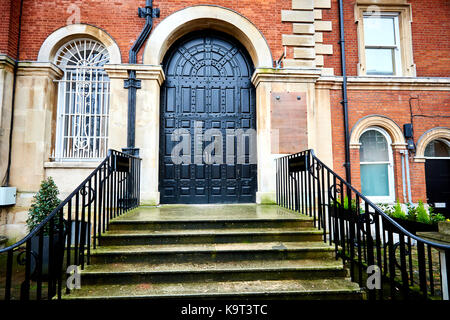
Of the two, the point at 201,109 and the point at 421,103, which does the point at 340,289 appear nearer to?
the point at 201,109

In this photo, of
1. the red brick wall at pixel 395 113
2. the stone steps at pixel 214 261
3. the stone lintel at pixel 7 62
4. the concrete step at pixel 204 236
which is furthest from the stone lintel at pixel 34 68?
the red brick wall at pixel 395 113

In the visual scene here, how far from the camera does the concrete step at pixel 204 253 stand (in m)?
3.43

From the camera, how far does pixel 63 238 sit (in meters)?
3.05

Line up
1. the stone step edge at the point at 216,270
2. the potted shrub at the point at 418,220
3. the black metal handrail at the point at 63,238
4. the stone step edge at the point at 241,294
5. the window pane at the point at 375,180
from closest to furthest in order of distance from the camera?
1. the black metal handrail at the point at 63,238
2. the stone step edge at the point at 241,294
3. the stone step edge at the point at 216,270
4. the potted shrub at the point at 418,220
5. the window pane at the point at 375,180

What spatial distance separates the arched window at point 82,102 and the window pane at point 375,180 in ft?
22.8

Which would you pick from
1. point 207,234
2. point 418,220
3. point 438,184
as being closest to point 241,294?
point 207,234

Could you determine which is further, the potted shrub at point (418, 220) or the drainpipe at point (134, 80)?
the drainpipe at point (134, 80)

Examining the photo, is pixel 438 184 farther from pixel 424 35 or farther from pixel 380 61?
pixel 424 35

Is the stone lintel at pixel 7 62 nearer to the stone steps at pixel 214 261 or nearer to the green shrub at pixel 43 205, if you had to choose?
the green shrub at pixel 43 205

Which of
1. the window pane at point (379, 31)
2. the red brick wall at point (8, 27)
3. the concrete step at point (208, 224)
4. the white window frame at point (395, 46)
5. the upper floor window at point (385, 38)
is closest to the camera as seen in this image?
the concrete step at point (208, 224)

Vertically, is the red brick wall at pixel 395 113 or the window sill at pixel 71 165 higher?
the red brick wall at pixel 395 113

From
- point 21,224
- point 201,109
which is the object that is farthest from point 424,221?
point 21,224

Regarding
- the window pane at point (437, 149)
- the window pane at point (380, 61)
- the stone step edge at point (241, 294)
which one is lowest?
the stone step edge at point (241, 294)

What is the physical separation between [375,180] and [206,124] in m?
4.94
